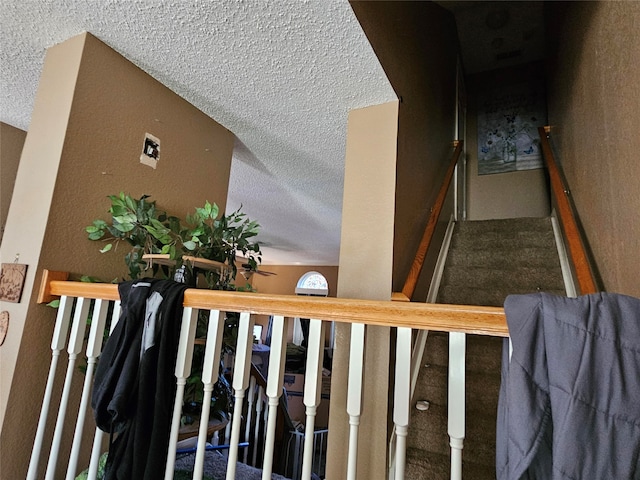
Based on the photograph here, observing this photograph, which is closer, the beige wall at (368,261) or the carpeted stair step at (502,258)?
the beige wall at (368,261)

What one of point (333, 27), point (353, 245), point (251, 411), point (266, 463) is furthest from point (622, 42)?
point (251, 411)

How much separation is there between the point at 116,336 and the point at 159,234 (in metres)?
0.47

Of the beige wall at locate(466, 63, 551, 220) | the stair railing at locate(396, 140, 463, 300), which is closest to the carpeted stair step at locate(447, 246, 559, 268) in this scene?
the stair railing at locate(396, 140, 463, 300)

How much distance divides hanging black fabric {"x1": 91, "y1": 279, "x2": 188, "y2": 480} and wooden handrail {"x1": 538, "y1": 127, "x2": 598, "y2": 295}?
170 cm

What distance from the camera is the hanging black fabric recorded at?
92 centimetres

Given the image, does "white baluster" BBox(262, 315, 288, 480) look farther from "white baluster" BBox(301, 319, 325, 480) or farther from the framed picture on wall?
the framed picture on wall

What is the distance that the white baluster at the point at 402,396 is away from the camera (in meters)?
0.80

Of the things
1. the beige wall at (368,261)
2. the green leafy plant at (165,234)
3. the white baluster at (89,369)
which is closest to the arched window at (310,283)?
the beige wall at (368,261)

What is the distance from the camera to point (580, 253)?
1.86 meters

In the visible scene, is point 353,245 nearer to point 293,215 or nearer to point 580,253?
point 580,253

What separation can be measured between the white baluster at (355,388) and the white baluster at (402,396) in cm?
9

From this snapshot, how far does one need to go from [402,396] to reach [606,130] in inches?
65.4

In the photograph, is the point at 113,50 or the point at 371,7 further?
the point at 113,50

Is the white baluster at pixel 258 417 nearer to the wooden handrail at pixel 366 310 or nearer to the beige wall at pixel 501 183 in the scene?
the wooden handrail at pixel 366 310
